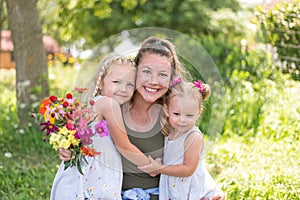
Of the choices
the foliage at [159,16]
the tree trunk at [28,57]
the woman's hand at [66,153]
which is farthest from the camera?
the foliage at [159,16]

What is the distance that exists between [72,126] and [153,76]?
0.47 m

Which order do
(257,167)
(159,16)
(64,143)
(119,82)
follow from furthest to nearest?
(159,16) < (257,167) < (119,82) < (64,143)

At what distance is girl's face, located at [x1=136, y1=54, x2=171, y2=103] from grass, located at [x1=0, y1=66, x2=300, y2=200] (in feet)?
4.33

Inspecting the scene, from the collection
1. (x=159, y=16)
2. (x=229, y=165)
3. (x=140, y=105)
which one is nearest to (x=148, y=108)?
(x=140, y=105)

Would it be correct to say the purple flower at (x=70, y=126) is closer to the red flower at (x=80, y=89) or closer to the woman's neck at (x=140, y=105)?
the red flower at (x=80, y=89)

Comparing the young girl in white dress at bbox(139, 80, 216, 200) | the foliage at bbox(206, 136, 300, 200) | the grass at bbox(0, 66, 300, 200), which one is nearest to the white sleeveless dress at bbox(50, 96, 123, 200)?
the young girl in white dress at bbox(139, 80, 216, 200)

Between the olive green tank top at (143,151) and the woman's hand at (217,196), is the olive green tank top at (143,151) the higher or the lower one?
the higher one

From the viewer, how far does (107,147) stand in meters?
2.75

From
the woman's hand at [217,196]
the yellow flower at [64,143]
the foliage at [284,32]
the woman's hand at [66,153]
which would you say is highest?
the foliage at [284,32]

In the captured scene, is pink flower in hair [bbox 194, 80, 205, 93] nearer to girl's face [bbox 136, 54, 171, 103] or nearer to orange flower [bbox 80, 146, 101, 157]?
girl's face [bbox 136, 54, 171, 103]

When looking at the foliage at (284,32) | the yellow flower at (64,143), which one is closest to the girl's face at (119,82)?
the yellow flower at (64,143)

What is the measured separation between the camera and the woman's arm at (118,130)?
104 inches

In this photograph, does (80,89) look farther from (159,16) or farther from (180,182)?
(159,16)

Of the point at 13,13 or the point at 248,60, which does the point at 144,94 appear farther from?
the point at 248,60
